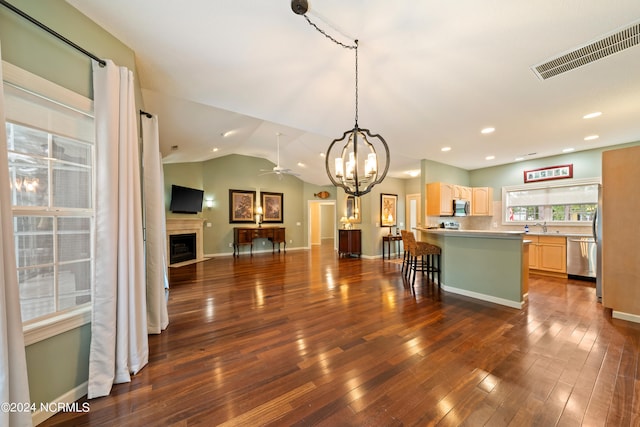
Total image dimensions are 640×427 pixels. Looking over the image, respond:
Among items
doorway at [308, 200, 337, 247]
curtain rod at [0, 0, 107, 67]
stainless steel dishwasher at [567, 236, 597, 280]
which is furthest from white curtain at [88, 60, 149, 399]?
doorway at [308, 200, 337, 247]

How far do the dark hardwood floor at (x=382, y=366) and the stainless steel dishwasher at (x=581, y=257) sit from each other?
5.25 ft

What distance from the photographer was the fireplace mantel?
651cm

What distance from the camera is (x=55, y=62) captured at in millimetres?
1537

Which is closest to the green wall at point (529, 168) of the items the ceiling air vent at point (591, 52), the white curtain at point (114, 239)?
the ceiling air vent at point (591, 52)

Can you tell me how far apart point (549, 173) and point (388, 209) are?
13.4ft

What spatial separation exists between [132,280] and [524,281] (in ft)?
16.2

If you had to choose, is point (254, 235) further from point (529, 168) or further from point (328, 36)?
point (529, 168)

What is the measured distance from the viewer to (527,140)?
14.1ft

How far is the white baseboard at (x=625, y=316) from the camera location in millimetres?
2789

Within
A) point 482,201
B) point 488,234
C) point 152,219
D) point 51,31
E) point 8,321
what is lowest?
point 8,321

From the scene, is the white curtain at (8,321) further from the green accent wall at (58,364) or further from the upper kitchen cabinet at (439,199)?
the upper kitchen cabinet at (439,199)

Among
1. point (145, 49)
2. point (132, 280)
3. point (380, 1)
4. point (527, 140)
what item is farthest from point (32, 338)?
point (527, 140)

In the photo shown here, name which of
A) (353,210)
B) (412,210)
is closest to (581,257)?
(412,210)

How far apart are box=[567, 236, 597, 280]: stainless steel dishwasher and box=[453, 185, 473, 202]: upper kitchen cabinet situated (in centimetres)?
212
